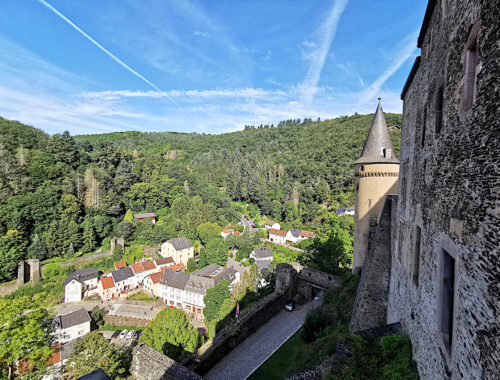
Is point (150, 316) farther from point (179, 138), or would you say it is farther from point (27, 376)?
point (179, 138)

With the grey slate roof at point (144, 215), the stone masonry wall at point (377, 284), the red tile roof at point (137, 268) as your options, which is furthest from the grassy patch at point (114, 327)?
the stone masonry wall at point (377, 284)

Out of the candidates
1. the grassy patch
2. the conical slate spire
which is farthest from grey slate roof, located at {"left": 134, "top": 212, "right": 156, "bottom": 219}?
the conical slate spire

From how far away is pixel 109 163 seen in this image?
2191 inches

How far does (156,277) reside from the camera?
34.2 meters

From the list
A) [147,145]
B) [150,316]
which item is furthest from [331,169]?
[147,145]

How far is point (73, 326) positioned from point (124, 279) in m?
10.2

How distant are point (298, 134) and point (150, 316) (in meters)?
107

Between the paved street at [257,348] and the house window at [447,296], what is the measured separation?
8.90 m

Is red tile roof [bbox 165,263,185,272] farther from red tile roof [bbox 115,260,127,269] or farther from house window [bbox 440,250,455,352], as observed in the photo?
house window [bbox 440,250,455,352]

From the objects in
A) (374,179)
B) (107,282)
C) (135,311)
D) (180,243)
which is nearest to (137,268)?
(107,282)

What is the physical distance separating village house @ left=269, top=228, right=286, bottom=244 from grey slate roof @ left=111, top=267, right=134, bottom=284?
25451 millimetres

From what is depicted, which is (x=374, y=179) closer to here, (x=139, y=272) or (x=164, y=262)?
(x=139, y=272)

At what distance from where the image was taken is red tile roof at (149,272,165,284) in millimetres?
33812

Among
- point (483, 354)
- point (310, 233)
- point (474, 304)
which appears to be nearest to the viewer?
point (483, 354)
